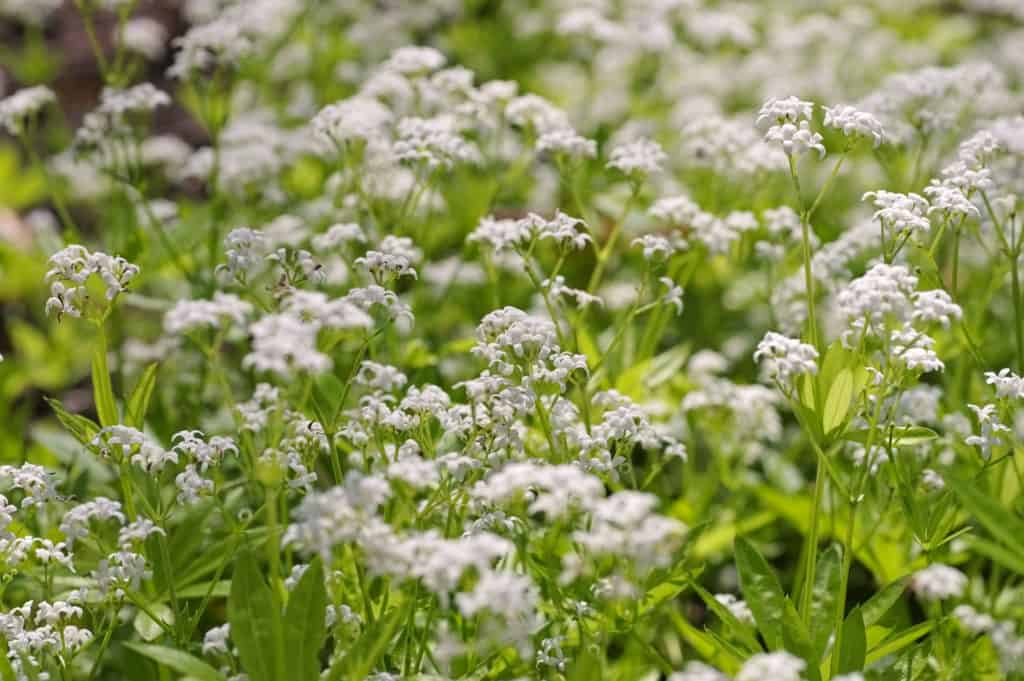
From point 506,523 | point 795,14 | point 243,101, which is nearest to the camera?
point 506,523

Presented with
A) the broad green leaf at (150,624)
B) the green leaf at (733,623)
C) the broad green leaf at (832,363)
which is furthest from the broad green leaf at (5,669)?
the broad green leaf at (832,363)

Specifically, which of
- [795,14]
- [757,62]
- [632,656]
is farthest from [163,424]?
[795,14]

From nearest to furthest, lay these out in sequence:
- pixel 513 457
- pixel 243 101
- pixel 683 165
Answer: pixel 513 457, pixel 683 165, pixel 243 101

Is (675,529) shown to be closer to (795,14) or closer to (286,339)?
(286,339)

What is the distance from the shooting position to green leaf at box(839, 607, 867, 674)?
358cm

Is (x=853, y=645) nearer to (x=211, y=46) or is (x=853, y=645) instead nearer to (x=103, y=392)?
(x=103, y=392)

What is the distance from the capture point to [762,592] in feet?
12.5

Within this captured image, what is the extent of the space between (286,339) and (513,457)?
1204 millimetres

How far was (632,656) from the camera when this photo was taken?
4.01 m

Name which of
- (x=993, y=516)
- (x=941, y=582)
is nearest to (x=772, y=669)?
(x=941, y=582)

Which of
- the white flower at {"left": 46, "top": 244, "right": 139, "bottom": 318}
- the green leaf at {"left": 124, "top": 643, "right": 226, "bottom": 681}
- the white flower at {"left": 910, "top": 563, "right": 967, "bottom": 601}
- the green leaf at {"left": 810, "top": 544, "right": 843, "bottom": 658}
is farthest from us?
the green leaf at {"left": 810, "top": 544, "right": 843, "bottom": 658}

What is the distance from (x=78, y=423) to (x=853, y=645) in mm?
2518

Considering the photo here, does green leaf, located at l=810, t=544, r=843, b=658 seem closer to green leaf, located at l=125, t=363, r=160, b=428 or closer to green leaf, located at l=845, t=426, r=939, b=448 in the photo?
green leaf, located at l=845, t=426, r=939, b=448

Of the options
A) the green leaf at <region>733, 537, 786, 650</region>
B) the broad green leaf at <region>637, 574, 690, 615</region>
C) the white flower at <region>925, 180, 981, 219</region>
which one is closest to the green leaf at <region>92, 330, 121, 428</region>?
the broad green leaf at <region>637, 574, 690, 615</region>
